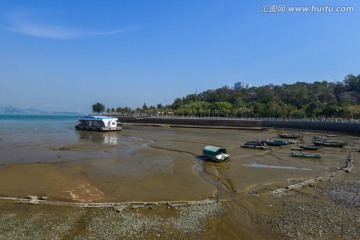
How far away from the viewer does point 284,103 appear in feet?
436

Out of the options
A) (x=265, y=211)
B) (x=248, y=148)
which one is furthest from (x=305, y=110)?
(x=265, y=211)

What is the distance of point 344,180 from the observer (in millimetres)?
21906

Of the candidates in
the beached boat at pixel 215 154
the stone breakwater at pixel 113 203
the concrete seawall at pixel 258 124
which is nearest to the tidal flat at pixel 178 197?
the stone breakwater at pixel 113 203

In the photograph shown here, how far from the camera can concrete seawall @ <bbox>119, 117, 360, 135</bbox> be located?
70.0 meters

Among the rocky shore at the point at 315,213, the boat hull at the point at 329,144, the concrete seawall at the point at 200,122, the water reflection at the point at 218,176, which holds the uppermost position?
the concrete seawall at the point at 200,122

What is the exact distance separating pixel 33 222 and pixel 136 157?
19155 mm

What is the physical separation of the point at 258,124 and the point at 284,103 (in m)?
47.2

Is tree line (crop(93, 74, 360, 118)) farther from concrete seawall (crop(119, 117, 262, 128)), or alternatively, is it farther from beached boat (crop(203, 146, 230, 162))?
beached boat (crop(203, 146, 230, 162))

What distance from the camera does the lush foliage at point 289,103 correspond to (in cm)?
10162

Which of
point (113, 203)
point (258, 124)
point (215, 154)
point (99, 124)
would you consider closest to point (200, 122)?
point (258, 124)

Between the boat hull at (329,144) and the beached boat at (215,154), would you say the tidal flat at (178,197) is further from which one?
the boat hull at (329,144)

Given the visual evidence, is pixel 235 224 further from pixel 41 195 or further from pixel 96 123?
pixel 96 123

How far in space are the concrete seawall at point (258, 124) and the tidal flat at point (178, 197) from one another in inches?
1802

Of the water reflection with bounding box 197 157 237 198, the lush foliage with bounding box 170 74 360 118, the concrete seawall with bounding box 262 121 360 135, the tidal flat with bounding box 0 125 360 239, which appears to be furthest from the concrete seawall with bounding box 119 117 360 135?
the water reflection with bounding box 197 157 237 198
